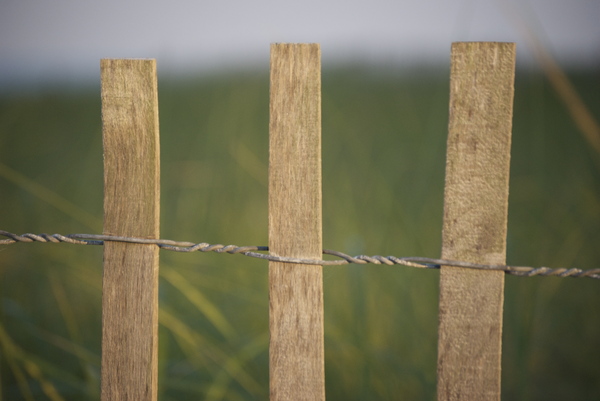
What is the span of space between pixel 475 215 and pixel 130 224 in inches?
25.8

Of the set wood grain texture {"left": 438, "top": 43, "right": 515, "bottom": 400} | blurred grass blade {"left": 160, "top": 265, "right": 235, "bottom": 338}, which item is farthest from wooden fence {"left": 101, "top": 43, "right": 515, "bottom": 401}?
blurred grass blade {"left": 160, "top": 265, "right": 235, "bottom": 338}

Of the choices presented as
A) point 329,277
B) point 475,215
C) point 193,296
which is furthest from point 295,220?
point 329,277

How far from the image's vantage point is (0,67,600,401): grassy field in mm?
1601

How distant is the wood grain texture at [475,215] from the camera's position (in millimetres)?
833

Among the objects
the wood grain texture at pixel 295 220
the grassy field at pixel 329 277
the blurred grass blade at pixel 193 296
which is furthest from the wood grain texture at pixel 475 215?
the blurred grass blade at pixel 193 296

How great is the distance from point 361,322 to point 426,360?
45 cm

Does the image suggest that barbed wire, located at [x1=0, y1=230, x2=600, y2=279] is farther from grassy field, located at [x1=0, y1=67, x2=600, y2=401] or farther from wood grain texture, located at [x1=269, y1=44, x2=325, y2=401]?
grassy field, located at [x1=0, y1=67, x2=600, y2=401]

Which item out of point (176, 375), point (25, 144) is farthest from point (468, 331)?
point (25, 144)

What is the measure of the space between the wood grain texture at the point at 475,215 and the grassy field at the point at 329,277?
529 mm

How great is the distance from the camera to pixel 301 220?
89 centimetres

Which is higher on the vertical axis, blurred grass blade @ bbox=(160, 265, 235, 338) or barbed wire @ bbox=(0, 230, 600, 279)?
barbed wire @ bbox=(0, 230, 600, 279)

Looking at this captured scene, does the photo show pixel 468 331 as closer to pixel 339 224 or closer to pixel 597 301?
pixel 597 301

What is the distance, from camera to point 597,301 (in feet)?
7.04

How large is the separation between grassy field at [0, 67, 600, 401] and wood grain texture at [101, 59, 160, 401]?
1.02ft
